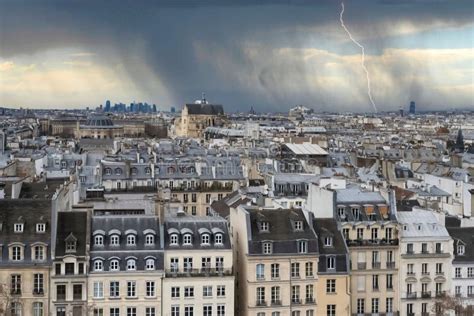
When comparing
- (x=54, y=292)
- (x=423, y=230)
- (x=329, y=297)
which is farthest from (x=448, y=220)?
(x=54, y=292)

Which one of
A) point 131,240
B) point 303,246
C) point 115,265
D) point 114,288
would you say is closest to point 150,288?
point 114,288

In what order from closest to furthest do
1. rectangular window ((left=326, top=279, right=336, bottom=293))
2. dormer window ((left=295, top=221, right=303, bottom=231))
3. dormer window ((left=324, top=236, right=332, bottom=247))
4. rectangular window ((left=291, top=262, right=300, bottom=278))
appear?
rectangular window ((left=291, top=262, right=300, bottom=278)) < rectangular window ((left=326, top=279, right=336, bottom=293)) < dormer window ((left=295, top=221, right=303, bottom=231)) < dormer window ((left=324, top=236, right=332, bottom=247))

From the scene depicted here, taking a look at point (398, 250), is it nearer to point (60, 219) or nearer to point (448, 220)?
point (448, 220)

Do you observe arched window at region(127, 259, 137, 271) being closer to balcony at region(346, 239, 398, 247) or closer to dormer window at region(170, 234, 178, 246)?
dormer window at region(170, 234, 178, 246)

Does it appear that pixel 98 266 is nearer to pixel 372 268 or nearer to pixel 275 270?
pixel 275 270

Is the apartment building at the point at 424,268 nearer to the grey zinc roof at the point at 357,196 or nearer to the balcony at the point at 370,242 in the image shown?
the balcony at the point at 370,242

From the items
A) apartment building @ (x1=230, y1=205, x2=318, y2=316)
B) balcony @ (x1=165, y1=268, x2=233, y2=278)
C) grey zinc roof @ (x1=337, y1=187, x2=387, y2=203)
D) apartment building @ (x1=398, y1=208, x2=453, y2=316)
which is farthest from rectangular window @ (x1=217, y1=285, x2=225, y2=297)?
apartment building @ (x1=398, y1=208, x2=453, y2=316)
